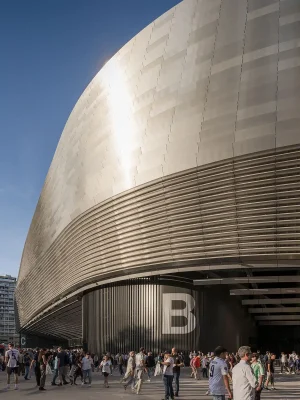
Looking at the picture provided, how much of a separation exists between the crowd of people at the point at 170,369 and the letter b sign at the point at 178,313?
1399mm

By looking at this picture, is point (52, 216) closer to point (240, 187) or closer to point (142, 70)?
point (142, 70)

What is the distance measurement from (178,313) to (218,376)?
966 inches

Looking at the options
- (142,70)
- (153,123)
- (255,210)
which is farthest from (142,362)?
(142,70)

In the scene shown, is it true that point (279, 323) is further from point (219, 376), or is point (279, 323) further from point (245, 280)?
point (219, 376)

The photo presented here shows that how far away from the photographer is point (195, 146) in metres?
28.7

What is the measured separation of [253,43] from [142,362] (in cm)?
1620

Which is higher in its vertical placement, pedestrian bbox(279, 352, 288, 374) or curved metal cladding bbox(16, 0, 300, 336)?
curved metal cladding bbox(16, 0, 300, 336)

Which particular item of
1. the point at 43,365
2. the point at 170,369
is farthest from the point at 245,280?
the point at 170,369

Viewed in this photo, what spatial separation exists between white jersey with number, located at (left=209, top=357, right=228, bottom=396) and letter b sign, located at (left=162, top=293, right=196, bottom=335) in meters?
23.9

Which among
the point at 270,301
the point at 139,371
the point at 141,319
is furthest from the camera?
the point at 141,319

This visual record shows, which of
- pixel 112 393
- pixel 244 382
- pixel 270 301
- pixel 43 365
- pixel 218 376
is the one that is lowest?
pixel 112 393

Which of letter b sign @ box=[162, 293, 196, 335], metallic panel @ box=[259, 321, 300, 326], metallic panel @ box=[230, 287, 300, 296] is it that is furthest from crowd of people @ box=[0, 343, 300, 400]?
metallic panel @ box=[230, 287, 300, 296]

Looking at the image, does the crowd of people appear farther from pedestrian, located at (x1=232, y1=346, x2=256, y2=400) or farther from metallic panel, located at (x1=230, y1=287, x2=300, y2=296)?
metallic panel, located at (x1=230, y1=287, x2=300, y2=296)

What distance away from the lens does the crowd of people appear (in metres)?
7.53
